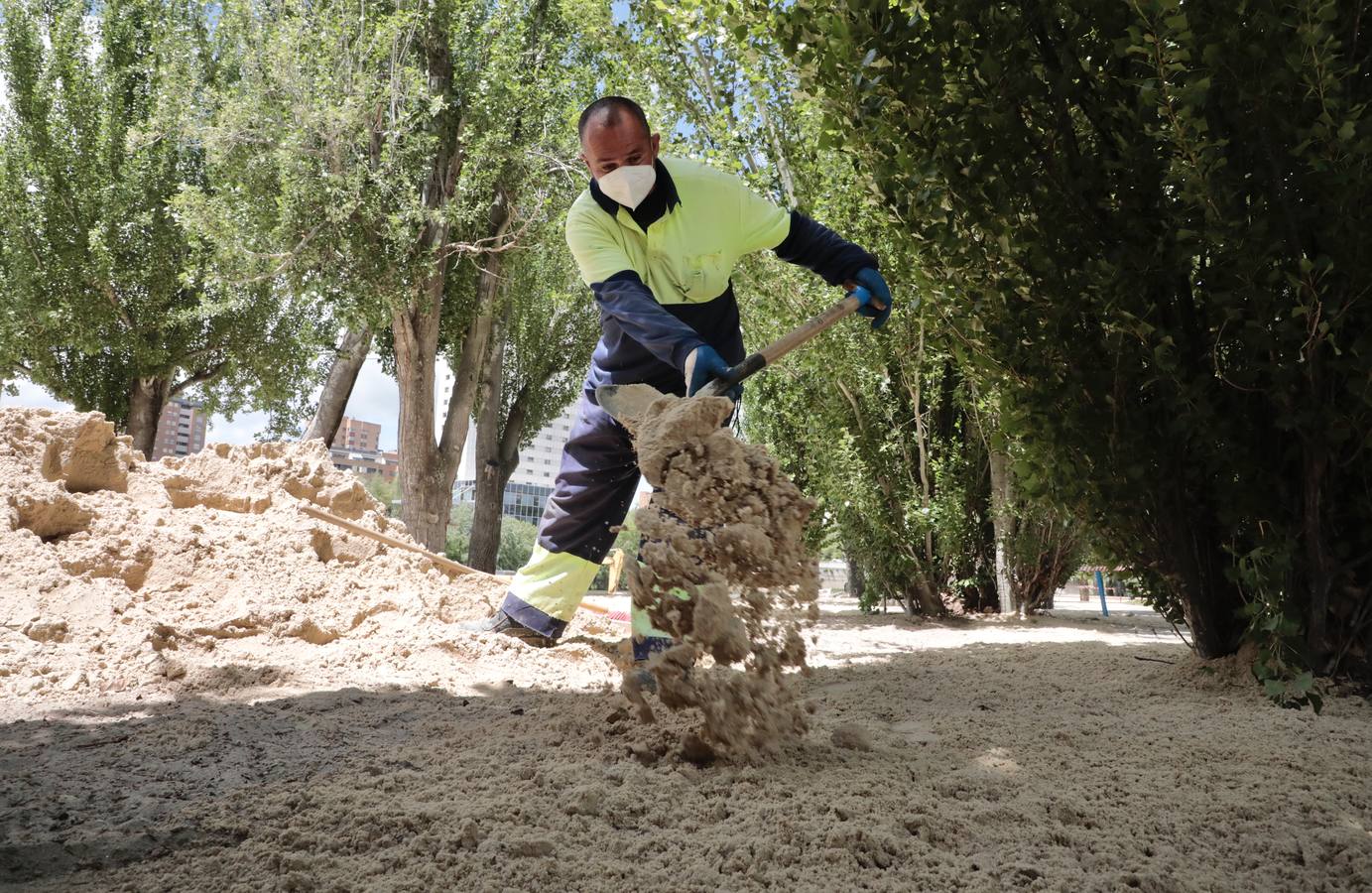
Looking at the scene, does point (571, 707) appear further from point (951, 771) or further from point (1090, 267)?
point (1090, 267)

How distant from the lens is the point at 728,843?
1449mm

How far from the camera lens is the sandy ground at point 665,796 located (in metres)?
1.37

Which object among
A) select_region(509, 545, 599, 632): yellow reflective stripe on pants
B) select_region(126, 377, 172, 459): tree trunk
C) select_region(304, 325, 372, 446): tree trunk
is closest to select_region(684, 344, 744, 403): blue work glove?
select_region(509, 545, 599, 632): yellow reflective stripe on pants

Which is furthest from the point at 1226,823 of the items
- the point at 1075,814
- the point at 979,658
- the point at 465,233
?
the point at 465,233

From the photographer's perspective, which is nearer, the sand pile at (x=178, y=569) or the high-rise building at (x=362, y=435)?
the sand pile at (x=178, y=569)

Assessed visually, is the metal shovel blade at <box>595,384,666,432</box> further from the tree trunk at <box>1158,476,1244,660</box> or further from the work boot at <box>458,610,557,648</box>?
the tree trunk at <box>1158,476,1244,660</box>

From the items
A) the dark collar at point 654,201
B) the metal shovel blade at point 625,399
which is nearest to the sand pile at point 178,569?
the metal shovel blade at point 625,399

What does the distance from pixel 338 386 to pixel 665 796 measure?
1219 centimetres

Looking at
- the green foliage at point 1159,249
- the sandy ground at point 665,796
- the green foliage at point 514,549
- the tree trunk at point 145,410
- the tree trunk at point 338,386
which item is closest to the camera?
the sandy ground at point 665,796

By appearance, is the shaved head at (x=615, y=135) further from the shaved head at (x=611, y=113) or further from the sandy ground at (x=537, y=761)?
the sandy ground at (x=537, y=761)

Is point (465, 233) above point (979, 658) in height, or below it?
above

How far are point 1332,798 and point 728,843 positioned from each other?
1265 millimetres

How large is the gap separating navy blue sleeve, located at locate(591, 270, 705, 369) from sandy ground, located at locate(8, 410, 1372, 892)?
113 cm

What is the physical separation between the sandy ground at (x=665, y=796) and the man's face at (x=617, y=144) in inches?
74.5
